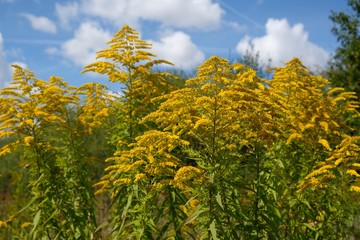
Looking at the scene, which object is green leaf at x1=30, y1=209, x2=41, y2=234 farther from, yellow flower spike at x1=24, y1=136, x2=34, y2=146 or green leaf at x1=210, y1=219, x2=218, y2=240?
green leaf at x1=210, y1=219, x2=218, y2=240

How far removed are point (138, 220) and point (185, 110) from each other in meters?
1.21

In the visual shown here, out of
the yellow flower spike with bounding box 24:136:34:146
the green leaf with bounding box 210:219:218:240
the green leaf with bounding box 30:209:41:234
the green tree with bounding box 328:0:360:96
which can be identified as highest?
the green tree with bounding box 328:0:360:96

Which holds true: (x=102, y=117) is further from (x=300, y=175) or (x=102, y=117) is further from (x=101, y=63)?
(x=300, y=175)

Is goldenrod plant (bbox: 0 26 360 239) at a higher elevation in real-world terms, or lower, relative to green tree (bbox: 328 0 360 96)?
lower

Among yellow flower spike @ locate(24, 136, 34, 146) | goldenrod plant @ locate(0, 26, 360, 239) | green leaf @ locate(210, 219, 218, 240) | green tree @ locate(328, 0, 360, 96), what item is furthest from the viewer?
green tree @ locate(328, 0, 360, 96)

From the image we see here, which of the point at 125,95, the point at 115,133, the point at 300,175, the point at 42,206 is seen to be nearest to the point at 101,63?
the point at 125,95

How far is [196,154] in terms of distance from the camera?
4117mm

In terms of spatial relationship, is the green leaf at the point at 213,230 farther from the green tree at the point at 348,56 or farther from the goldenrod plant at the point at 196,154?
the green tree at the point at 348,56

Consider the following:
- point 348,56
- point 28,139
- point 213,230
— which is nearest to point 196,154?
point 213,230

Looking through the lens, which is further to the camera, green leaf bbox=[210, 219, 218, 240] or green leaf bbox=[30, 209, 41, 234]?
green leaf bbox=[30, 209, 41, 234]

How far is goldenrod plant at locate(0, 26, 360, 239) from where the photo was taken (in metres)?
4.18

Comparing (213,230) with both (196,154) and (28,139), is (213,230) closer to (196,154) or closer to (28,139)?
(196,154)

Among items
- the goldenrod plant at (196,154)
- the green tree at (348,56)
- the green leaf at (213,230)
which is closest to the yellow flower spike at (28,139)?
the goldenrod plant at (196,154)

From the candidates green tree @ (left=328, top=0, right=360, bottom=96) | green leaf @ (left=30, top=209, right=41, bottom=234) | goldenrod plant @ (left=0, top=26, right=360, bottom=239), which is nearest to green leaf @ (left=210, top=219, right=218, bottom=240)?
goldenrod plant @ (left=0, top=26, right=360, bottom=239)
